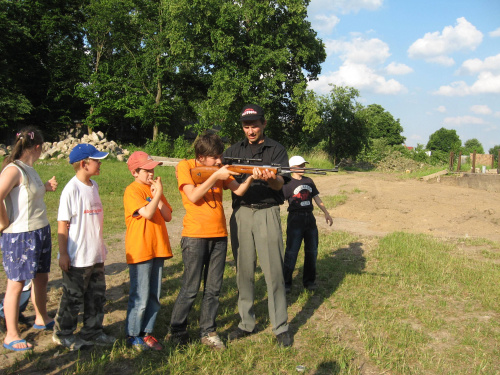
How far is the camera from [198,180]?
4113 millimetres

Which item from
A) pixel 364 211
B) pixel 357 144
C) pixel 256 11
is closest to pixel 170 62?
pixel 256 11

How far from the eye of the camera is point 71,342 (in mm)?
4039

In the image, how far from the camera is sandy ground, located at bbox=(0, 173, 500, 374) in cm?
447

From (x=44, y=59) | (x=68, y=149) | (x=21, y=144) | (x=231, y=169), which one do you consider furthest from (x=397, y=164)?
(x=21, y=144)

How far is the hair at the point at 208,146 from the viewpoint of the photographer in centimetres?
416

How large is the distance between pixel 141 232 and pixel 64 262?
77cm

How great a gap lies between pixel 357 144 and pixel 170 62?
17.5m

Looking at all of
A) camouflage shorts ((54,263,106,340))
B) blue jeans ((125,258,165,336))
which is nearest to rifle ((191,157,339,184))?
blue jeans ((125,258,165,336))

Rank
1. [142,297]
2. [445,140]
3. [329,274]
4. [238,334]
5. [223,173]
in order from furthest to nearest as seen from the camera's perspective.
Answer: [445,140]
[329,274]
[238,334]
[142,297]
[223,173]

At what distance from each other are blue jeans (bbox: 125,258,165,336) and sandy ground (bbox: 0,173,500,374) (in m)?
0.58

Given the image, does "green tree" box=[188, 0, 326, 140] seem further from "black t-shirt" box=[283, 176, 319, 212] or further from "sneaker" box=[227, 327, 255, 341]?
"sneaker" box=[227, 327, 255, 341]

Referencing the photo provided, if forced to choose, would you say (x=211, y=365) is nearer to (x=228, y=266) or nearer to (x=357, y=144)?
(x=228, y=266)

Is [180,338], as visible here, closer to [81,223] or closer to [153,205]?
[153,205]

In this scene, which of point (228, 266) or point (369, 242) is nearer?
point (228, 266)
